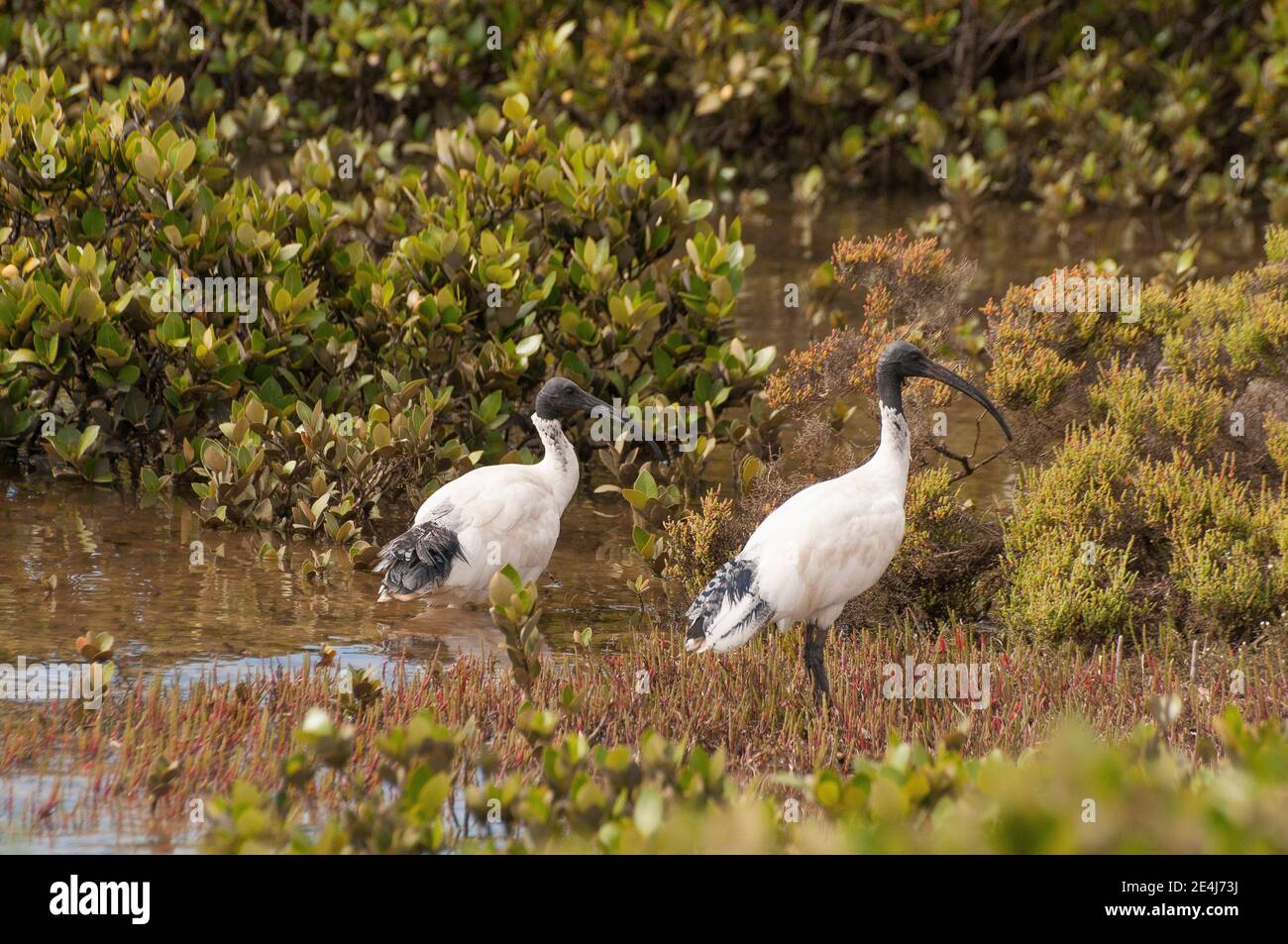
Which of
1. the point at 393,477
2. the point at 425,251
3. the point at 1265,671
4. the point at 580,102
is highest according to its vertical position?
the point at 580,102

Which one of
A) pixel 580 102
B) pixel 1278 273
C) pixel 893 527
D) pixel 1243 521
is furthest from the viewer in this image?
pixel 580 102

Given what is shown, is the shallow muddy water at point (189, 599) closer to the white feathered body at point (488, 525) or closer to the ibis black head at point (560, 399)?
the white feathered body at point (488, 525)

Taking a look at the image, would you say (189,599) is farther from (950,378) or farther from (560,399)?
(950,378)

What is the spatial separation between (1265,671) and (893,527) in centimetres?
188

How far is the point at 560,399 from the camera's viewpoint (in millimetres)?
9570

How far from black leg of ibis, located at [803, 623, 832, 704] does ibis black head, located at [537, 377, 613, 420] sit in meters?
2.19

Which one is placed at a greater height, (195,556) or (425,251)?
(425,251)

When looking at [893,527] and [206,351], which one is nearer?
[893,527]

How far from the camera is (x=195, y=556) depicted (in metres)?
9.54

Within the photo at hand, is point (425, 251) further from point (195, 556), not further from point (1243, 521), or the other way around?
point (1243, 521)

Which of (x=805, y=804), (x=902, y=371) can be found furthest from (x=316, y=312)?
(x=805, y=804)

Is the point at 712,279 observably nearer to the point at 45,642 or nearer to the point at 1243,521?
the point at 1243,521
